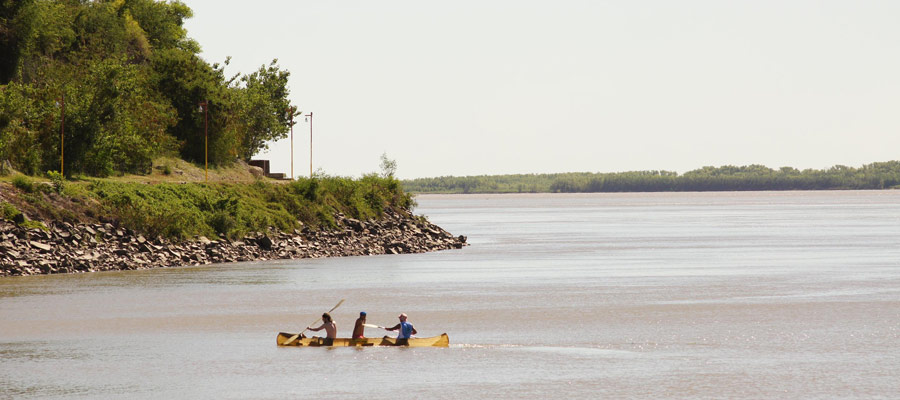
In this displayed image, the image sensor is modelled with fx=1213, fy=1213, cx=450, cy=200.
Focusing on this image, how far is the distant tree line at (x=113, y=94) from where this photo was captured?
79312 mm

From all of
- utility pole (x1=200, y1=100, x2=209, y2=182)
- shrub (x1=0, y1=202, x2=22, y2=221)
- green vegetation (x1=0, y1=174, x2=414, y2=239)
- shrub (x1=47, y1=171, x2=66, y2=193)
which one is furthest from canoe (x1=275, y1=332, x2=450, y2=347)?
utility pole (x1=200, y1=100, x2=209, y2=182)

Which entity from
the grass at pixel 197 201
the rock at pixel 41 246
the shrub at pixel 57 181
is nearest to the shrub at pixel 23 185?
the grass at pixel 197 201

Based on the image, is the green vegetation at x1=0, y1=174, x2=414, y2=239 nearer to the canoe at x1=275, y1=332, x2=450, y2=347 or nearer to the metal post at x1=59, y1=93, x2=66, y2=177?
the metal post at x1=59, y1=93, x2=66, y2=177

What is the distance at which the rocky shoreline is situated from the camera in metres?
59.0

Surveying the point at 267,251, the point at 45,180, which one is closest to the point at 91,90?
the point at 45,180

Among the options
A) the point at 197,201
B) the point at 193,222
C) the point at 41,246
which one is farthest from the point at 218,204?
the point at 41,246

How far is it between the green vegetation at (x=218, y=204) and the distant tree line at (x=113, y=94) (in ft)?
23.0

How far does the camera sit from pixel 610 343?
34812 millimetres

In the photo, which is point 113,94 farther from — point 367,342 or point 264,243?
point 367,342

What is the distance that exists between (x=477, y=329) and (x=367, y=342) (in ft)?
17.7

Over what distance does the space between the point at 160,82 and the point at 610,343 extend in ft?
242

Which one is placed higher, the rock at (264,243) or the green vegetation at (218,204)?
the green vegetation at (218,204)

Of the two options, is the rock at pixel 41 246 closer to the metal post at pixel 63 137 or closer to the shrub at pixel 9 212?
the shrub at pixel 9 212

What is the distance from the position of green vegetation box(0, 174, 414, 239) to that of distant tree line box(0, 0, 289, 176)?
7.02 meters
